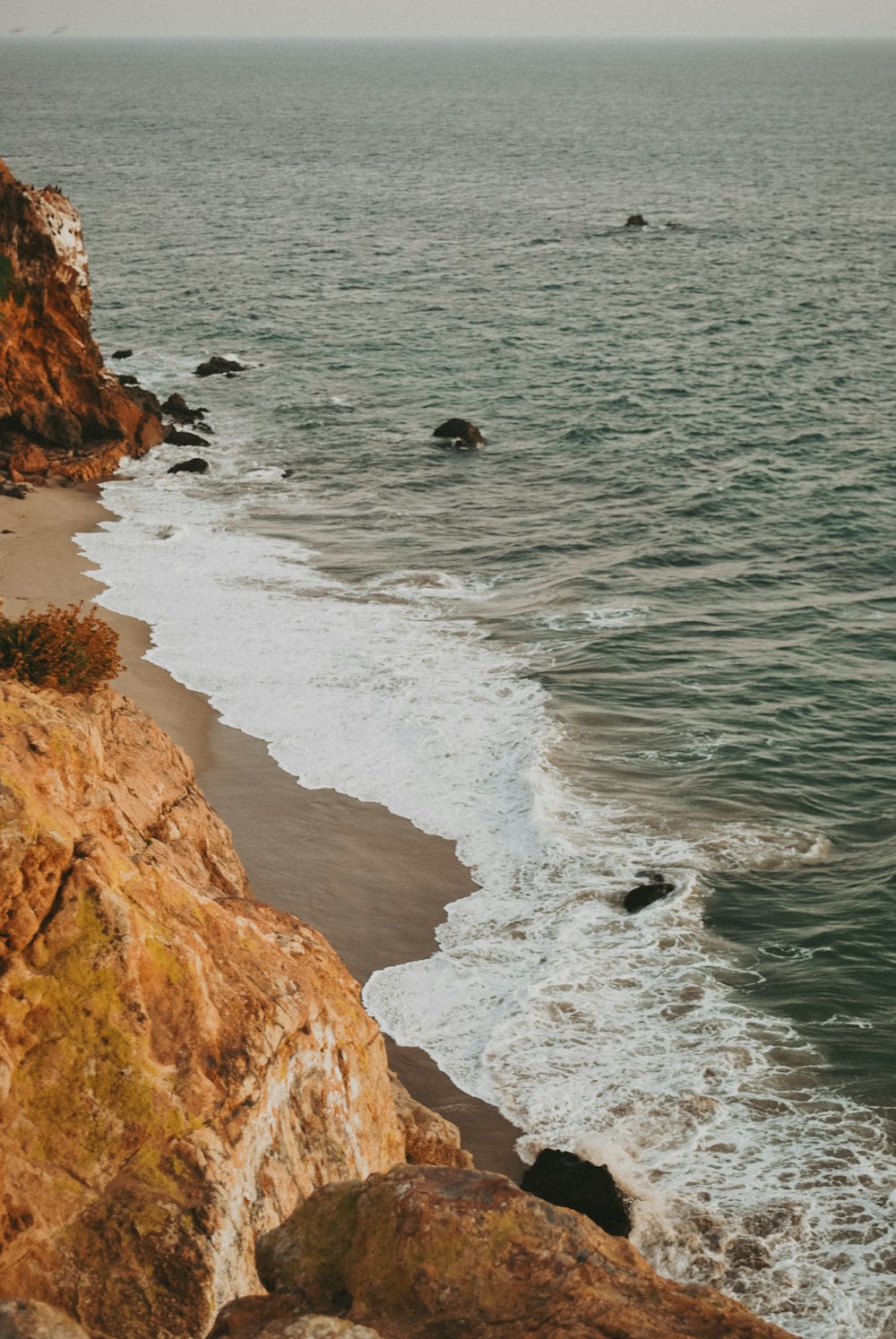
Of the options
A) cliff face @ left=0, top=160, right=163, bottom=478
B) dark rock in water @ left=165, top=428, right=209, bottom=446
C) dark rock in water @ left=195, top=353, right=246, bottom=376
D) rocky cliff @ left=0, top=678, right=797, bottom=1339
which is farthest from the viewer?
dark rock in water @ left=195, top=353, right=246, bottom=376

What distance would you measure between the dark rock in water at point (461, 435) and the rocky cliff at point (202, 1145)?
3679cm

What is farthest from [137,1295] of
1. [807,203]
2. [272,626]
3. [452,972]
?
[807,203]

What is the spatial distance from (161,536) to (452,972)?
22.3m

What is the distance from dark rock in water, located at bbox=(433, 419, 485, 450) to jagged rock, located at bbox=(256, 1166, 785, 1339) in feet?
138

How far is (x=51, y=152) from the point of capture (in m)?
141

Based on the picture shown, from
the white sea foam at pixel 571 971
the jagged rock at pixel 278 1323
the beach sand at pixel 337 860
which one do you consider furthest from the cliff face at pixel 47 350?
Result: the jagged rock at pixel 278 1323

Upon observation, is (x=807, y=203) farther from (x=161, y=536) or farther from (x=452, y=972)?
(x=452, y=972)

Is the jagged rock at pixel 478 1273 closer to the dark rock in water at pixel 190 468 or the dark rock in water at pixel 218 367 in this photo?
the dark rock in water at pixel 190 468

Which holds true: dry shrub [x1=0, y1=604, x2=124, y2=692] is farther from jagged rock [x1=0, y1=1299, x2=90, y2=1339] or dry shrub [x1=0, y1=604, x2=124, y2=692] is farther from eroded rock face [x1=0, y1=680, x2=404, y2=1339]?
jagged rock [x1=0, y1=1299, x2=90, y2=1339]

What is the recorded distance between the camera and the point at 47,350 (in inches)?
1738

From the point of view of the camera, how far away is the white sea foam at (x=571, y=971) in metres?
15.2

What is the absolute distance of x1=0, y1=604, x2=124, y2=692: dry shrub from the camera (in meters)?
13.9

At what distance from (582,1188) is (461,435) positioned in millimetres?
37282

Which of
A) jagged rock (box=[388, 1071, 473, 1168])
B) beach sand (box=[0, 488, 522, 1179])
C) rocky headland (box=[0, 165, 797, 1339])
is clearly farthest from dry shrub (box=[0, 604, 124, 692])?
beach sand (box=[0, 488, 522, 1179])
